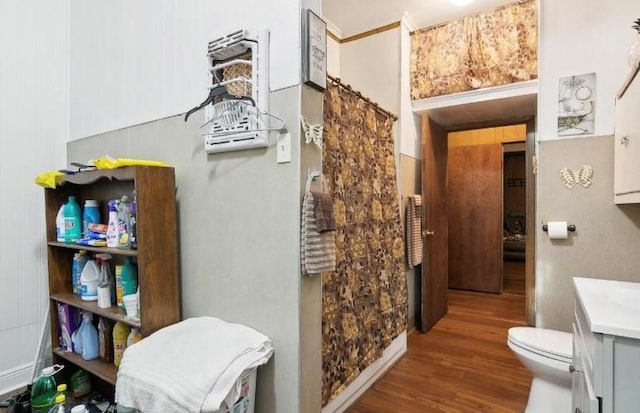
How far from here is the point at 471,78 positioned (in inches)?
112

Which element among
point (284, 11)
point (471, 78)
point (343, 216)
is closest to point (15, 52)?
point (284, 11)

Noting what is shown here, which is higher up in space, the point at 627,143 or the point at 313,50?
the point at 313,50

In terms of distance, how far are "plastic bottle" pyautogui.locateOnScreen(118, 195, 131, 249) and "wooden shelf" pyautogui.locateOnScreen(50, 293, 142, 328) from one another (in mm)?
327

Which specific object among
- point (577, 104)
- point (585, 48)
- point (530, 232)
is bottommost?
point (530, 232)

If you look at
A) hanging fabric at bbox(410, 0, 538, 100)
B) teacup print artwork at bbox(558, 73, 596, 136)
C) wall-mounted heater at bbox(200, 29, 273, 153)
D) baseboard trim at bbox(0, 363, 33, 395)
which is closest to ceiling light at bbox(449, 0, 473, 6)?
hanging fabric at bbox(410, 0, 538, 100)

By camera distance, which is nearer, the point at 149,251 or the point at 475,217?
the point at 149,251

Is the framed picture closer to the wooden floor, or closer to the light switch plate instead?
the light switch plate

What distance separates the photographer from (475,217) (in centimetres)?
455

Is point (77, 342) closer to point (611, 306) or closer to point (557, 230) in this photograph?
point (611, 306)

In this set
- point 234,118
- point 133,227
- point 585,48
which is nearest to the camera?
point 234,118

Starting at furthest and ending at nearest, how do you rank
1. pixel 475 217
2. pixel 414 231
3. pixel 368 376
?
pixel 475 217 → pixel 414 231 → pixel 368 376

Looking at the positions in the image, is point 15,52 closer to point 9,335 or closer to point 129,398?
point 9,335

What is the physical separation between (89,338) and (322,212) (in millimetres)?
1515

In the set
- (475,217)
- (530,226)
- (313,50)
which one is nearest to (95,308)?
(313,50)
